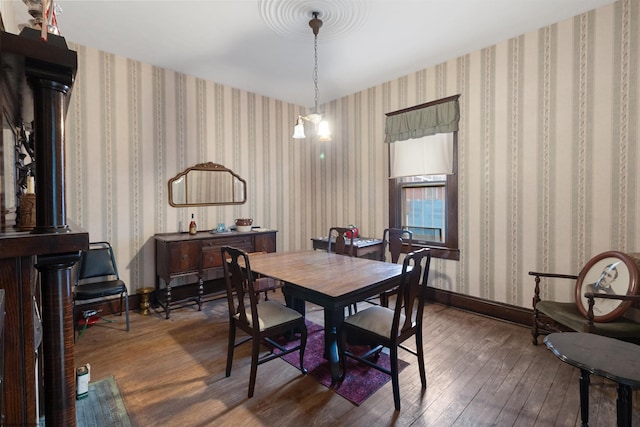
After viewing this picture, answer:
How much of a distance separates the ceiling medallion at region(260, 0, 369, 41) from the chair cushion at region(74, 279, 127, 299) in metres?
2.91

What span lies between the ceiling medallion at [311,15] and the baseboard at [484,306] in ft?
10.2

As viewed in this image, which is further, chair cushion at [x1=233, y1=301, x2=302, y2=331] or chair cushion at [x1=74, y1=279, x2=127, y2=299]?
chair cushion at [x1=74, y1=279, x2=127, y2=299]

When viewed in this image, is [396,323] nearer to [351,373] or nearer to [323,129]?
[351,373]

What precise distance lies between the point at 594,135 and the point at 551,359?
6.49ft

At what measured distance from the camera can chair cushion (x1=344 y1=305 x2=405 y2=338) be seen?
2018mm

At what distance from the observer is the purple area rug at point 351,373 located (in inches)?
82.2

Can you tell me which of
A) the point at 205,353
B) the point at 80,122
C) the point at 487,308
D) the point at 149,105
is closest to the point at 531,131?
the point at 487,308

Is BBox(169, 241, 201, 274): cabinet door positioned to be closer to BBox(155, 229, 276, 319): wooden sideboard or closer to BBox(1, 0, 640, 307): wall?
BBox(155, 229, 276, 319): wooden sideboard

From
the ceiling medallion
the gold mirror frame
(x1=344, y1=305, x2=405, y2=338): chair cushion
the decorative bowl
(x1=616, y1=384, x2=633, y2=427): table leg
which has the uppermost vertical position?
the ceiling medallion

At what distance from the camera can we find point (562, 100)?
2895 mm

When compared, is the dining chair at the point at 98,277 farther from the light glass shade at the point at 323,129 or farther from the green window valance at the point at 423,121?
the green window valance at the point at 423,121

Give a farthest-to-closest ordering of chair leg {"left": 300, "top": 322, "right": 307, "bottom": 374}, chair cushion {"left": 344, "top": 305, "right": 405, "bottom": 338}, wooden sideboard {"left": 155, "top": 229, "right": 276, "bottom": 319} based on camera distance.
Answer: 1. wooden sideboard {"left": 155, "top": 229, "right": 276, "bottom": 319}
2. chair leg {"left": 300, "top": 322, "right": 307, "bottom": 374}
3. chair cushion {"left": 344, "top": 305, "right": 405, "bottom": 338}

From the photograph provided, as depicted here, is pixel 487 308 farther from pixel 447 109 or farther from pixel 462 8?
pixel 462 8

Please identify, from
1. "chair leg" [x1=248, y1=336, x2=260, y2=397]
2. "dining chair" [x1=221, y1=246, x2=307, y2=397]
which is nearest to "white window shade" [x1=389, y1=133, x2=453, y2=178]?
"dining chair" [x1=221, y1=246, x2=307, y2=397]
